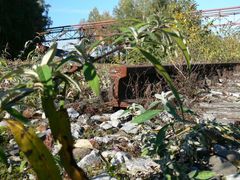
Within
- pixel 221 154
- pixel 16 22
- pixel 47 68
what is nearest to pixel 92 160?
pixel 221 154

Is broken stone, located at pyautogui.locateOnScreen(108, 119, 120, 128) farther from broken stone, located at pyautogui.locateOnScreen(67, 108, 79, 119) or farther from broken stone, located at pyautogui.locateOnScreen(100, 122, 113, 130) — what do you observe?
broken stone, located at pyautogui.locateOnScreen(67, 108, 79, 119)

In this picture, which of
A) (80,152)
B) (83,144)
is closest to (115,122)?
(83,144)

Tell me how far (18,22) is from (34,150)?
25.9 meters

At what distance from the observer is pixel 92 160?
270 centimetres

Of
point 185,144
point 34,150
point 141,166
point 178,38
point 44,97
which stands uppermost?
point 178,38

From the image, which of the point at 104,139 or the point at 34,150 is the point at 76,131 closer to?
the point at 104,139

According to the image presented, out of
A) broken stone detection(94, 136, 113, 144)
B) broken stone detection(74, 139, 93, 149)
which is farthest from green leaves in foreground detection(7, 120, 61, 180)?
broken stone detection(94, 136, 113, 144)

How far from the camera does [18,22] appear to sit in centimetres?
2600

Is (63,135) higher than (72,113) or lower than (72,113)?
higher

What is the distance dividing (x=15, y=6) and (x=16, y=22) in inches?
42.2

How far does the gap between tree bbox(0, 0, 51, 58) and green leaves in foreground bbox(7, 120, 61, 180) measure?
2326 cm

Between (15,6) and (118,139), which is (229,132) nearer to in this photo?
(118,139)

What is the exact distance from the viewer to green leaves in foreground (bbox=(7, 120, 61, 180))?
1.04 metres

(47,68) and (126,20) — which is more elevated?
(126,20)
